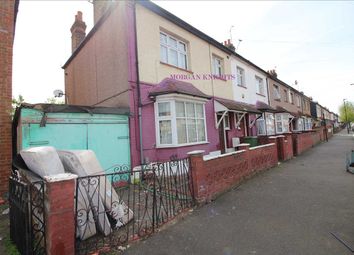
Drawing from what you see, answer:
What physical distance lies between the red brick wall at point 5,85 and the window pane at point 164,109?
4835 millimetres

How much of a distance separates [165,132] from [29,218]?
5.94m

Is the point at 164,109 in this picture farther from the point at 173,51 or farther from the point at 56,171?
the point at 56,171

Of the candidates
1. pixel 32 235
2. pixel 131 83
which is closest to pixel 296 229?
pixel 32 235

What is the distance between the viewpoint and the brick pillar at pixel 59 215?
2869mm

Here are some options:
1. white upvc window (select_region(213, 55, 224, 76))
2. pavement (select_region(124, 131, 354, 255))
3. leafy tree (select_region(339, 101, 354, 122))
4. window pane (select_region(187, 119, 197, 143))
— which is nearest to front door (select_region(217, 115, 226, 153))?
white upvc window (select_region(213, 55, 224, 76))

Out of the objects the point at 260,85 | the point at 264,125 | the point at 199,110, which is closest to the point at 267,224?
the point at 199,110

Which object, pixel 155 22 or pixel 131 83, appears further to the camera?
pixel 155 22

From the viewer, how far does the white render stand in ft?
48.4

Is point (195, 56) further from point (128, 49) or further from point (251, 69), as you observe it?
point (251, 69)

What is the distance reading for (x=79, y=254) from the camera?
3311mm

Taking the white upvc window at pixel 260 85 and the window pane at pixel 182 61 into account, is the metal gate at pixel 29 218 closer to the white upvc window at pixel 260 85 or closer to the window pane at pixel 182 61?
the window pane at pixel 182 61

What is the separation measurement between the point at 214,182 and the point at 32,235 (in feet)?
14.1

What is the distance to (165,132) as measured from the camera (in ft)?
28.6

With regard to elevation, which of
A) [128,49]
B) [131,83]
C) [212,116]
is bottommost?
[212,116]
